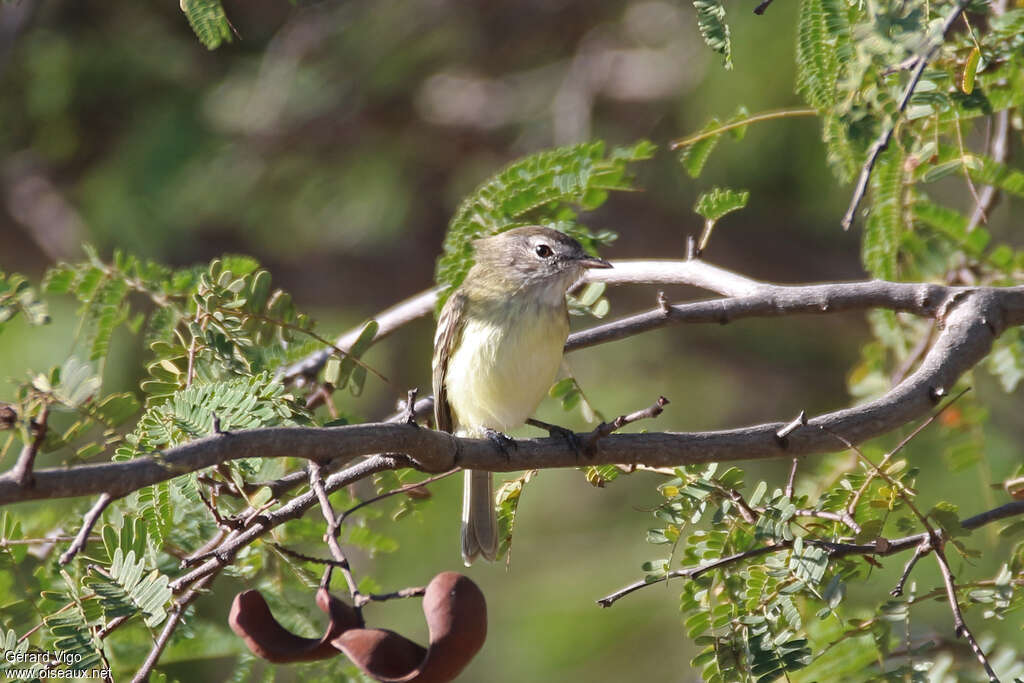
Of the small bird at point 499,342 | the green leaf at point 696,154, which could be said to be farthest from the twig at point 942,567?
the small bird at point 499,342

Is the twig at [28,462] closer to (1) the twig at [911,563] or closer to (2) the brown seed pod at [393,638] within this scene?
(2) the brown seed pod at [393,638]

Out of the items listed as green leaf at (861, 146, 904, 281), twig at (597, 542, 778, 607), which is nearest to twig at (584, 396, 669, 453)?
twig at (597, 542, 778, 607)

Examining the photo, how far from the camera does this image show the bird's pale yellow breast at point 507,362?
13.3ft

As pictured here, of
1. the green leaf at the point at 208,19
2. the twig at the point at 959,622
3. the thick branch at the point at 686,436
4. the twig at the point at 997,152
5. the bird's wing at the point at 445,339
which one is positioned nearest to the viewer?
the thick branch at the point at 686,436

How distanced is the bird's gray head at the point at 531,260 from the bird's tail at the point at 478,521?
88 centimetres

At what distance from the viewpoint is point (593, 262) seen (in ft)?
13.9

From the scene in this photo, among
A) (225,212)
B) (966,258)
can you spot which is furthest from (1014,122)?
(225,212)

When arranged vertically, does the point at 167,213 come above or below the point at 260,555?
above

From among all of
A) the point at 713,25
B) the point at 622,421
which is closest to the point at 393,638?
the point at 622,421

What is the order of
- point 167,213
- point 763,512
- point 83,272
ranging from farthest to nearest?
point 167,213 < point 83,272 < point 763,512

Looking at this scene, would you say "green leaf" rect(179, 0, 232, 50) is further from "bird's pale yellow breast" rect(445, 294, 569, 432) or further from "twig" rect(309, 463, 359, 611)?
"bird's pale yellow breast" rect(445, 294, 569, 432)

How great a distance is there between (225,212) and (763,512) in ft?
18.7

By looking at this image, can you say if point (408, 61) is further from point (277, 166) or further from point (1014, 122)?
point (1014, 122)

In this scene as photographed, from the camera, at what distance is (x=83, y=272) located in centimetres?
379
